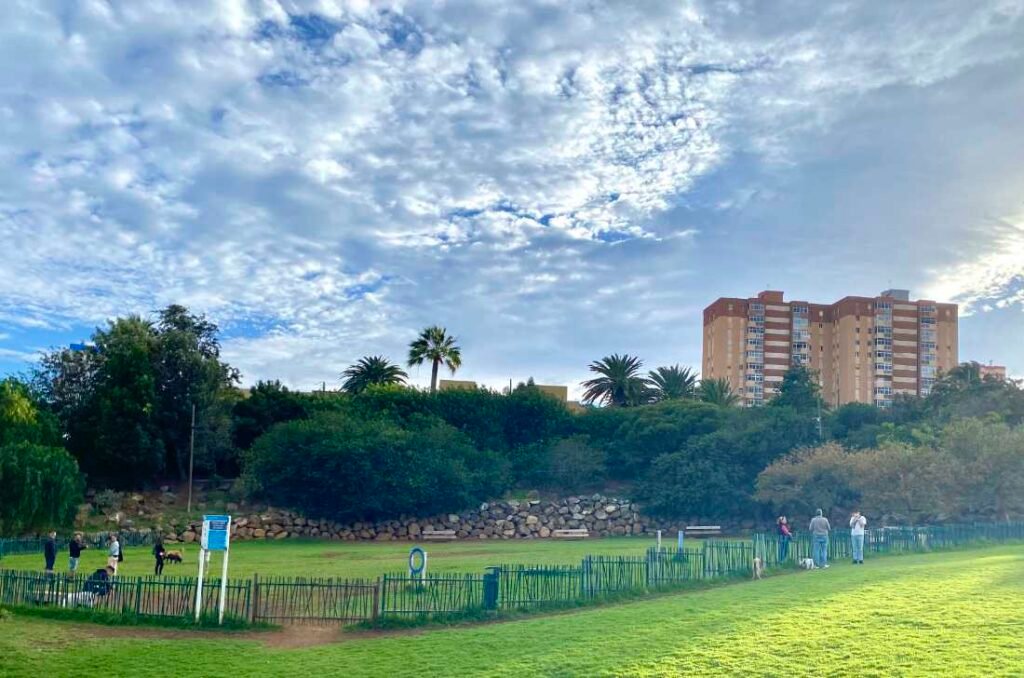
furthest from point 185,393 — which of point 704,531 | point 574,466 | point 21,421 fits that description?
point 704,531

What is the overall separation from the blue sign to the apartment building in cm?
11087

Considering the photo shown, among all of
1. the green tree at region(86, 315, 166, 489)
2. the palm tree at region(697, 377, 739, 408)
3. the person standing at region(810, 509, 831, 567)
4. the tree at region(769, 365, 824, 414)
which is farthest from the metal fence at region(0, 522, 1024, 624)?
the palm tree at region(697, 377, 739, 408)

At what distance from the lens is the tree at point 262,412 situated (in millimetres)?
70562

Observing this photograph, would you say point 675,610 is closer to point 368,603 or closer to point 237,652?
point 368,603

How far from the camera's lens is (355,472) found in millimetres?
56094

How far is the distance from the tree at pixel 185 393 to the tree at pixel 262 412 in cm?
220

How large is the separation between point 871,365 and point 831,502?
84210mm

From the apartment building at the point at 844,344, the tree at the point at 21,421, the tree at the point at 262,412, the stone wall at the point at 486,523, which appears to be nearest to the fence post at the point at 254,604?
the tree at the point at 21,421

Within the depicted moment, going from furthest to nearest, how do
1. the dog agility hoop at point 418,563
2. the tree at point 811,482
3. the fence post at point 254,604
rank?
1. the tree at point 811,482
2. the dog agility hoop at point 418,563
3. the fence post at point 254,604

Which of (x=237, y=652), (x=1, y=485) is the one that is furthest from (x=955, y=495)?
(x=1, y=485)

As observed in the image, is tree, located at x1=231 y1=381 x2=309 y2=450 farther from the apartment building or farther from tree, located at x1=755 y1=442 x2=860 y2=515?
the apartment building

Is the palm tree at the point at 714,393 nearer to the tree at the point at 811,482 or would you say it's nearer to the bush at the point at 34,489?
the tree at the point at 811,482

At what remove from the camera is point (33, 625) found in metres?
20.1

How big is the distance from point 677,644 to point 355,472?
137 feet
